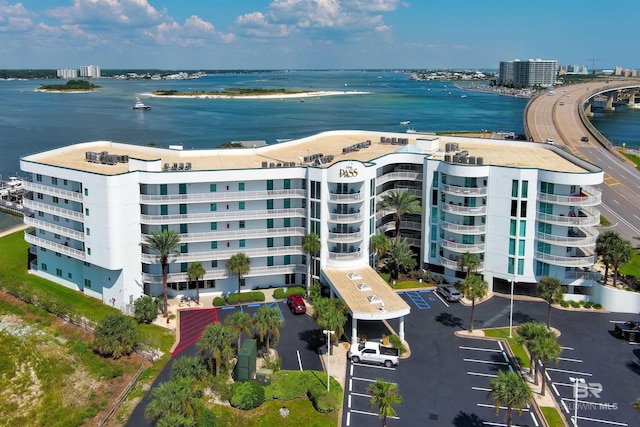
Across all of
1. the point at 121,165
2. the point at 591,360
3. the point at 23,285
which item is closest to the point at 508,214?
the point at 591,360

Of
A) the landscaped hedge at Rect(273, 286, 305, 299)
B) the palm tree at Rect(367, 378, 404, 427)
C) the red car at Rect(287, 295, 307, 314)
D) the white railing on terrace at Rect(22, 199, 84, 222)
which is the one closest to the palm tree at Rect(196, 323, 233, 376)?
the palm tree at Rect(367, 378, 404, 427)

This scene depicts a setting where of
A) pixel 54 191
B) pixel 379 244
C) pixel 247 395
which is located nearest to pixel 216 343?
pixel 247 395

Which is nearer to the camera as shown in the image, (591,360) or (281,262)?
(591,360)

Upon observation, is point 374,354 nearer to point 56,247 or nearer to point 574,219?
point 574,219

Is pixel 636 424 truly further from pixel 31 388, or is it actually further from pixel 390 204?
pixel 31 388

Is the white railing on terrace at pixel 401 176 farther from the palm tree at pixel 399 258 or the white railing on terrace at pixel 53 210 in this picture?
the white railing on terrace at pixel 53 210

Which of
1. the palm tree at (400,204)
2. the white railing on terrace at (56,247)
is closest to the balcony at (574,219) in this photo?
the palm tree at (400,204)
